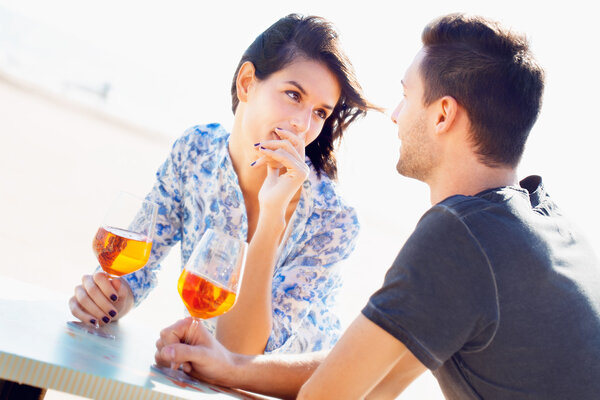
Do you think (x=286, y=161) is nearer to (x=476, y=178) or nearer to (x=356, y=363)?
(x=476, y=178)

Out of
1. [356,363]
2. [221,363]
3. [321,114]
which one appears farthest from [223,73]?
[356,363]

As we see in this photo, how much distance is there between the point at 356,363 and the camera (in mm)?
1297

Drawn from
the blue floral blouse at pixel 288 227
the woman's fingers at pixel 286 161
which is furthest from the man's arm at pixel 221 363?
the woman's fingers at pixel 286 161

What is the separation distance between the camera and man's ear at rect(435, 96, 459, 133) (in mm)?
1733

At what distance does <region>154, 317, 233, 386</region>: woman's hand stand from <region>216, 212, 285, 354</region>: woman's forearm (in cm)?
52

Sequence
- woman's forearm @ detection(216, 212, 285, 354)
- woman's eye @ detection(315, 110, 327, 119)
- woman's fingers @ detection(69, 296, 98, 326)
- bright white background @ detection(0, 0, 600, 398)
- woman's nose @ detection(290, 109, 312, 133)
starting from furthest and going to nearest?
1. bright white background @ detection(0, 0, 600, 398)
2. woman's eye @ detection(315, 110, 327, 119)
3. woman's nose @ detection(290, 109, 312, 133)
4. woman's forearm @ detection(216, 212, 285, 354)
5. woman's fingers @ detection(69, 296, 98, 326)

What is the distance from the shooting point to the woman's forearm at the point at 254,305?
6.55 ft

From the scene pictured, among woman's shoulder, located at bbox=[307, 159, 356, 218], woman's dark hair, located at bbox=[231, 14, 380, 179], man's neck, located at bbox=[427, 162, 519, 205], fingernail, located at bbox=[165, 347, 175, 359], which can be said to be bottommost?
fingernail, located at bbox=[165, 347, 175, 359]

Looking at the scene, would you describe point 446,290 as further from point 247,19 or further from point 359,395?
point 247,19

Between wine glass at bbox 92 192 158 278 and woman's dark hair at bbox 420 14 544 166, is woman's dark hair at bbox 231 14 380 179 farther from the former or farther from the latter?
wine glass at bbox 92 192 158 278

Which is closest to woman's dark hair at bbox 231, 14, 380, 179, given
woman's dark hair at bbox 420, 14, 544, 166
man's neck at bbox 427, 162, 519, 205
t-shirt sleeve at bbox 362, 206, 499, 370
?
woman's dark hair at bbox 420, 14, 544, 166

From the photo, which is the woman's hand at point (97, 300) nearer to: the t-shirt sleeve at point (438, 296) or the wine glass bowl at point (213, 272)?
the wine glass bowl at point (213, 272)

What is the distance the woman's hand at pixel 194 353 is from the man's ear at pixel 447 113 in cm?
81

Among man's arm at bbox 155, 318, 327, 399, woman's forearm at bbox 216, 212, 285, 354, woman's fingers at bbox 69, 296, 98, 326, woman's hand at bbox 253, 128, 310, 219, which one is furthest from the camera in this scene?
woman's hand at bbox 253, 128, 310, 219
